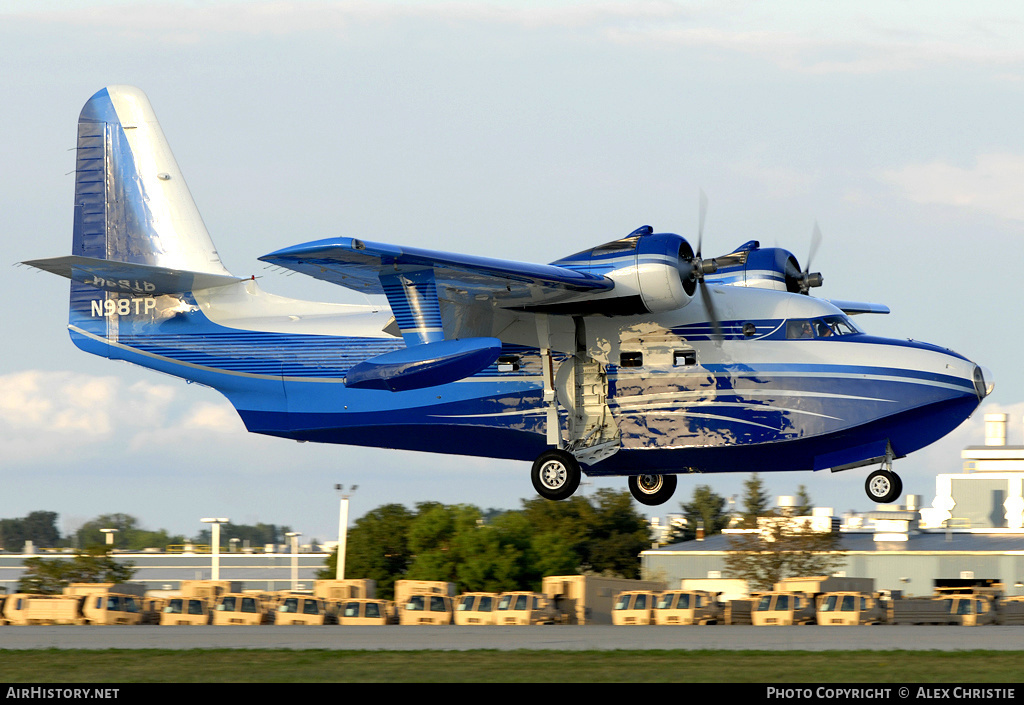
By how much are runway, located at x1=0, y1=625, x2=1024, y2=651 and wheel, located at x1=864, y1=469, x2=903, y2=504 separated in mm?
2468

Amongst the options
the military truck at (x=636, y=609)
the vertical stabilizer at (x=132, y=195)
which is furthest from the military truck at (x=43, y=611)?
the military truck at (x=636, y=609)

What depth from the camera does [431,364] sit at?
20.7 m

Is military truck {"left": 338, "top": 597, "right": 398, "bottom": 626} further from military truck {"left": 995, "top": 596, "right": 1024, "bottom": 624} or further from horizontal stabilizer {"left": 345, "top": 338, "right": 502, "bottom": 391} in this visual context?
military truck {"left": 995, "top": 596, "right": 1024, "bottom": 624}

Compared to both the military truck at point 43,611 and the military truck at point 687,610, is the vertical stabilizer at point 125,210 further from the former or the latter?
the military truck at point 687,610

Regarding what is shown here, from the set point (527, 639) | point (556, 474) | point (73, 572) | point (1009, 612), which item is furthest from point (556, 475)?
point (73, 572)

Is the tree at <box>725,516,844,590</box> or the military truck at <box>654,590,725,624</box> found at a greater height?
the tree at <box>725,516,844,590</box>

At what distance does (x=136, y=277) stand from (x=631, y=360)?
33.5 ft

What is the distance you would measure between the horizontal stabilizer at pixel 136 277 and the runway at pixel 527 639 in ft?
22.7

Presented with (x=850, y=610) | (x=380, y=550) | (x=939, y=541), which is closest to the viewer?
(x=850, y=610)

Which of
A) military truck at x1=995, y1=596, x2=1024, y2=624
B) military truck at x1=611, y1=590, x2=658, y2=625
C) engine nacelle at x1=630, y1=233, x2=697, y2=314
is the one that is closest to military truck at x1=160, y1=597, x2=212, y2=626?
military truck at x1=611, y1=590, x2=658, y2=625

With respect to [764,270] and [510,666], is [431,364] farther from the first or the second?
[764,270]

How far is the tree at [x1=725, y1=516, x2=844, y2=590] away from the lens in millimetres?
49731

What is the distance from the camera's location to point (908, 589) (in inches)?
2004
